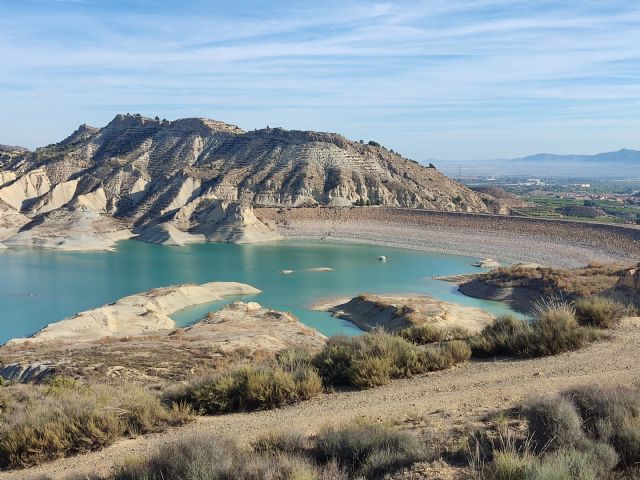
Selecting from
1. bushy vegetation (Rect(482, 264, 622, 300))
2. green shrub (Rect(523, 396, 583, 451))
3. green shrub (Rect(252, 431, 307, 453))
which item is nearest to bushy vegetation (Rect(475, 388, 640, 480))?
green shrub (Rect(523, 396, 583, 451))

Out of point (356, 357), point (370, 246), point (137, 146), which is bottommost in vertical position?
point (370, 246)

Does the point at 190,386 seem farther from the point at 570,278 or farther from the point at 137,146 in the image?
the point at 137,146

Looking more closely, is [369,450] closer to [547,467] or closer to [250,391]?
[547,467]

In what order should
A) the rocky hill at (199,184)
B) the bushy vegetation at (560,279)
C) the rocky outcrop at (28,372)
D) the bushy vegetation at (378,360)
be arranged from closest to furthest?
the bushy vegetation at (378,360), the rocky outcrop at (28,372), the bushy vegetation at (560,279), the rocky hill at (199,184)

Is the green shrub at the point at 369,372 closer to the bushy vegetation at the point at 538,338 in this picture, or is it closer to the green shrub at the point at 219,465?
the bushy vegetation at the point at 538,338

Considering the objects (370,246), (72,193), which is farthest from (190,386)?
(72,193)

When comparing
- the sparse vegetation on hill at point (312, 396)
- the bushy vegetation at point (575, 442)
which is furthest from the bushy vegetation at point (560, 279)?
the bushy vegetation at point (575, 442)

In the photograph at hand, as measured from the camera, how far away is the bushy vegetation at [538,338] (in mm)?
7469

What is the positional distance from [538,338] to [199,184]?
213 ft

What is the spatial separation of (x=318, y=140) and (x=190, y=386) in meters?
70.6

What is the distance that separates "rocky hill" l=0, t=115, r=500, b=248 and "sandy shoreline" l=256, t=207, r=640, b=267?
387 cm

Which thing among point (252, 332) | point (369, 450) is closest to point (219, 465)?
point (369, 450)

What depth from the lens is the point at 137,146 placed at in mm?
86250

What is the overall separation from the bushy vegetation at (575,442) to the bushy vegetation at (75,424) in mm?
3377
